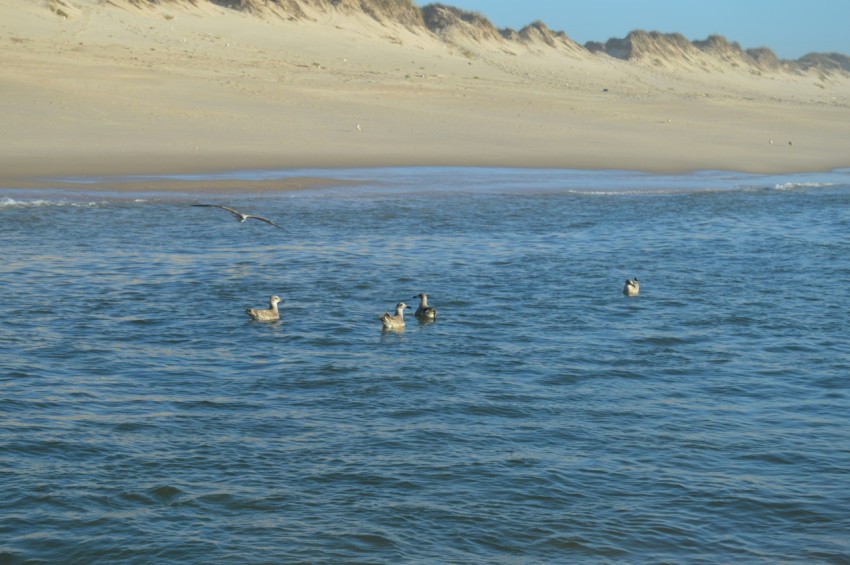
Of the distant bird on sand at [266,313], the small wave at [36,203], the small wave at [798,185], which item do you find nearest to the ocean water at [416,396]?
the distant bird on sand at [266,313]

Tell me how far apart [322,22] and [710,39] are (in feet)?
137

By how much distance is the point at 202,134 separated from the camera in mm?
30312

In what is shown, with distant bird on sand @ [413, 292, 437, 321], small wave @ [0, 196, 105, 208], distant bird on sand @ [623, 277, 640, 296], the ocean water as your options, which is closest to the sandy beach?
small wave @ [0, 196, 105, 208]

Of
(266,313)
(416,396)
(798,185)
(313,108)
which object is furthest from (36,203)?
(798,185)

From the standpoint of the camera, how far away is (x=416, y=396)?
11.3 m

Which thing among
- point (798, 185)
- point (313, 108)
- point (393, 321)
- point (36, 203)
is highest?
point (313, 108)

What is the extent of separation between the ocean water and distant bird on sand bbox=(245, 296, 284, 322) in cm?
12

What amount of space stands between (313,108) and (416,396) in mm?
24693

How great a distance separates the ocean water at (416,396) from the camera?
8281 millimetres

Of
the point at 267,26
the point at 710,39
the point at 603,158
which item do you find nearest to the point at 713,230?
the point at 603,158

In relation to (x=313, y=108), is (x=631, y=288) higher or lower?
lower

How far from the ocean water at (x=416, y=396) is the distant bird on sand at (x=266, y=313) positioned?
0.12 m

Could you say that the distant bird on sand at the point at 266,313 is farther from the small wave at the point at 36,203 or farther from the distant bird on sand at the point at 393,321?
the small wave at the point at 36,203

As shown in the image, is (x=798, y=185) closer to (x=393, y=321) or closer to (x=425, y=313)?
(x=425, y=313)
